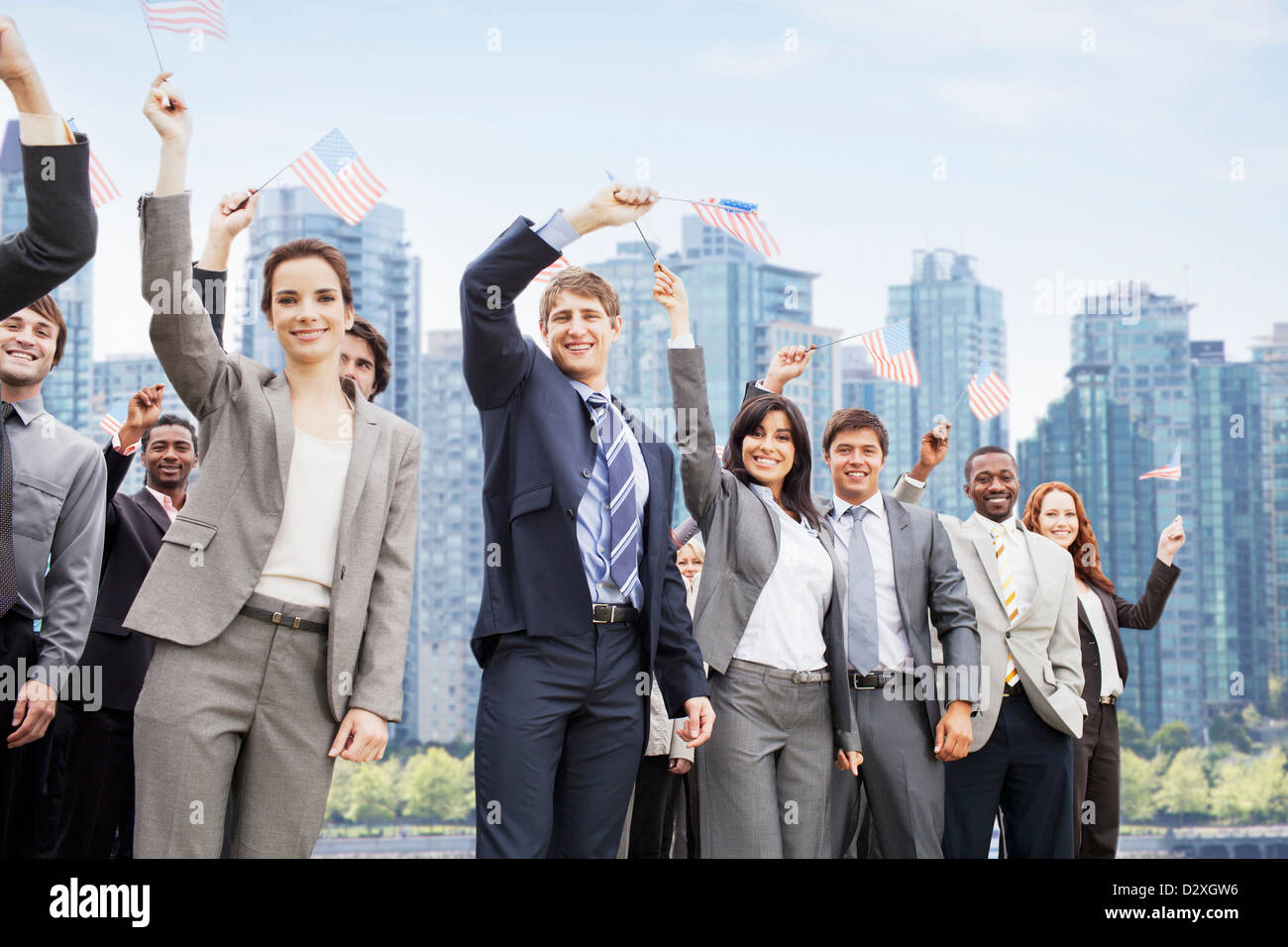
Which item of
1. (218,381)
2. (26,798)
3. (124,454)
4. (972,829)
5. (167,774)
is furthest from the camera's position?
(972,829)

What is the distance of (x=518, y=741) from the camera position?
11.4ft

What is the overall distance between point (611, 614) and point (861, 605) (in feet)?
4.67

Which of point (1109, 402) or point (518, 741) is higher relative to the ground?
point (1109, 402)

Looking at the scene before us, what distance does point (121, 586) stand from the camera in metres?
4.80

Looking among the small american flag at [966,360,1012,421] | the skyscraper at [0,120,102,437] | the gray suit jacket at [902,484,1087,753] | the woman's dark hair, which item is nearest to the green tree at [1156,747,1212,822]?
the skyscraper at [0,120,102,437]

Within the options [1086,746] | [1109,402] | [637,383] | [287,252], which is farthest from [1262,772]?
[287,252]

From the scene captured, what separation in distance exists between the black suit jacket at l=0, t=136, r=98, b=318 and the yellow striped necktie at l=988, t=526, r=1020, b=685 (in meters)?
3.76

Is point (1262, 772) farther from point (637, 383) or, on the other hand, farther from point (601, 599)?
point (601, 599)

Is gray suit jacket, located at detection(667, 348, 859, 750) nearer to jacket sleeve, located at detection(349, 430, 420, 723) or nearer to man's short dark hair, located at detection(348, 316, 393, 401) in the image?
jacket sleeve, located at detection(349, 430, 420, 723)

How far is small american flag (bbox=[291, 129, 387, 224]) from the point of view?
5230mm

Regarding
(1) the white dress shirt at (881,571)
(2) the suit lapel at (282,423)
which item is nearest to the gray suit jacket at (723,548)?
(1) the white dress shirt at (881,571)

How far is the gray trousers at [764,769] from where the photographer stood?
418 cm

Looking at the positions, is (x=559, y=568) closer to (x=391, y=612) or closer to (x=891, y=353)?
(x=391, y=612)

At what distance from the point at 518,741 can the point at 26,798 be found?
1.77 metres
